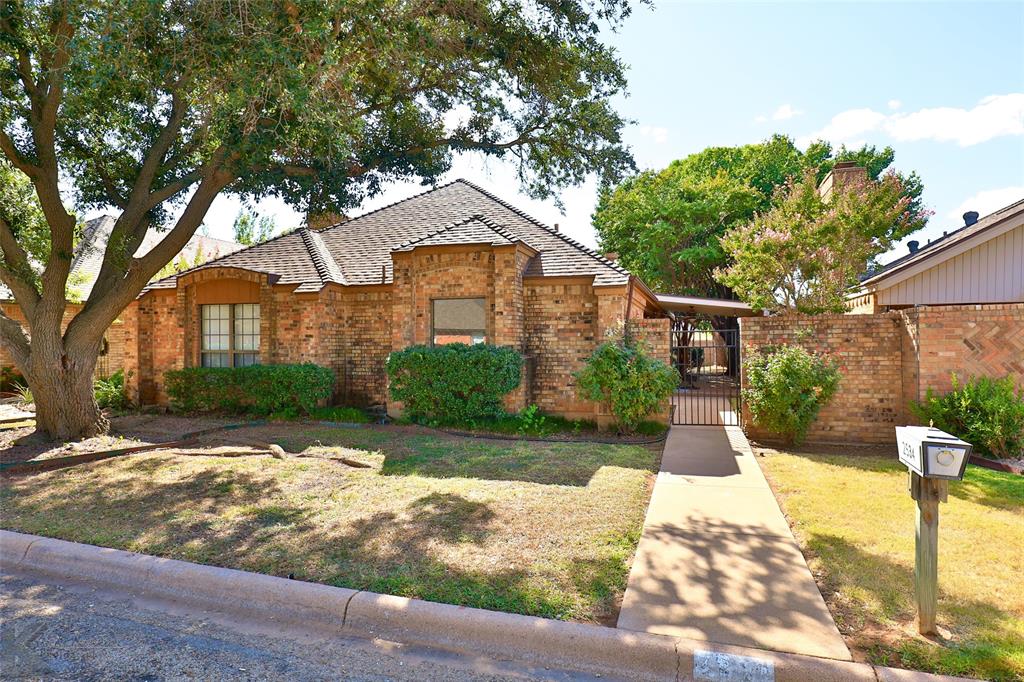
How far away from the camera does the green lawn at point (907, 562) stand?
3035mm

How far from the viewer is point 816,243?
11836 mm

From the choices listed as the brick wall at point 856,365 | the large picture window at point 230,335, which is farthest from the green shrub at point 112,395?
the brick wall at point 856,365

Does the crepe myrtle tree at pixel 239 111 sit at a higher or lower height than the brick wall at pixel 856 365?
higher

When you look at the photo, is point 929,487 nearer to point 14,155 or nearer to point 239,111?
point 239,111

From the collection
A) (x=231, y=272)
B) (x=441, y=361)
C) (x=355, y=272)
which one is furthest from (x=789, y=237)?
(x=231, y=272)

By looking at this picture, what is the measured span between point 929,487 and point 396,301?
10178 millimetres

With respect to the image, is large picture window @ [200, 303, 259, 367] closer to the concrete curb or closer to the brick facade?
the brick facade

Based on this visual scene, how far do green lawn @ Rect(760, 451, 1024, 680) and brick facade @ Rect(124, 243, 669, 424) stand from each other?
4.75 m

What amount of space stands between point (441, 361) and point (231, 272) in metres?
6.34

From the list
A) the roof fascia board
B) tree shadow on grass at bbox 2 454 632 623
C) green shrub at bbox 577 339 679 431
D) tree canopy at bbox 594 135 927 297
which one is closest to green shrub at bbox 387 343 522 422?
green shrub at bbox 577 339 679 431

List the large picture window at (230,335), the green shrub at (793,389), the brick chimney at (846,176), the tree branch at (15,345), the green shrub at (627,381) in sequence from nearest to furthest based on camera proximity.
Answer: the green shrub at (793,389)
the tree branch at (15,345)
the green shrub at (627,381)
the large picture window at (230,335)
the brick chimney at (846,176)

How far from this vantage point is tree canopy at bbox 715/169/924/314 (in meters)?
11.9

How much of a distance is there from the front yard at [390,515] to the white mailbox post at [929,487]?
1858 millimetres

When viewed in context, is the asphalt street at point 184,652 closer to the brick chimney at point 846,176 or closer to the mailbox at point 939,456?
the mailbox at point 939,456
